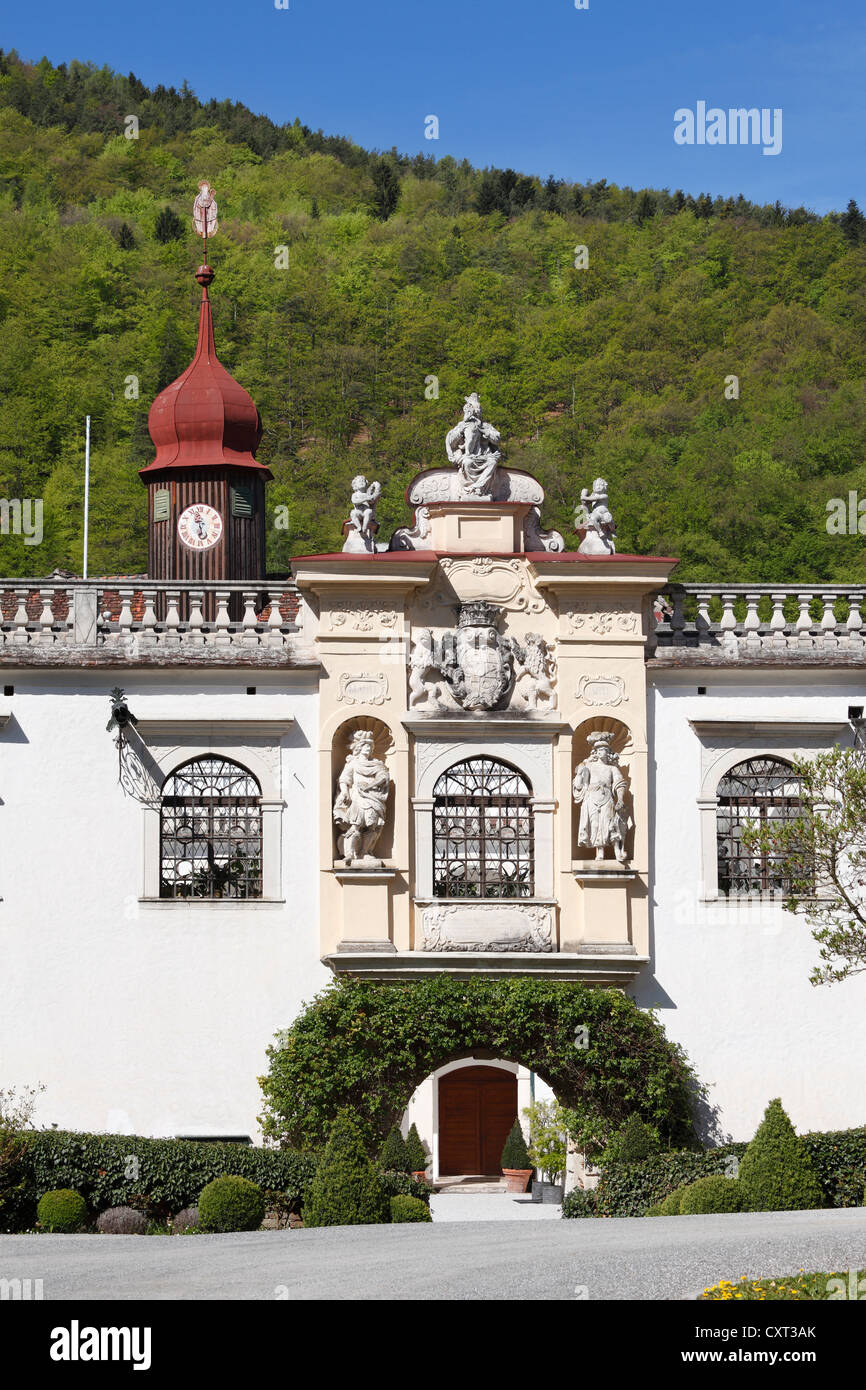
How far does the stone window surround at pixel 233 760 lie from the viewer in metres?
30.9

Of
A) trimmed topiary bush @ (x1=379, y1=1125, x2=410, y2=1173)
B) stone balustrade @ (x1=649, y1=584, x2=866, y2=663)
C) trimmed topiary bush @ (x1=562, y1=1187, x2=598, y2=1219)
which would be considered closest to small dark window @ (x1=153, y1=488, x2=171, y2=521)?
stone balustrade @ (x1=649, y1=584, x2=866, y2=663)

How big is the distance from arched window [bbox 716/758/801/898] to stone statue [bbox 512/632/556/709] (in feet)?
10.3

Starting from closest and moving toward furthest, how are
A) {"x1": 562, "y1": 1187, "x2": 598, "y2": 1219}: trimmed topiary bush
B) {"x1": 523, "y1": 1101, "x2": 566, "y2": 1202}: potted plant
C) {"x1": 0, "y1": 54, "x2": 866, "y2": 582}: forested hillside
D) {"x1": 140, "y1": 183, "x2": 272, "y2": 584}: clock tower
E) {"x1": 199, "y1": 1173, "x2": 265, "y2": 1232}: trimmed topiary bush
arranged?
{"x1": 199, "y1": 1173, "x2": 265, "y2": 1232}: trimmed topiary bush, {"x1": 562, "y1": 1187, "x2": 598, "y2": 1219}: trimmed topiary bush, {"x1": 523, "y1": 1101, "x2": 566, "y2": 1202}: potted plant, {"x1": 140, "y1": 183, "x2": 272, "y2": 584}: clock tower, {"x1": 0, "y1": 54, "x2": 866, "y2": 582}: forested hillside

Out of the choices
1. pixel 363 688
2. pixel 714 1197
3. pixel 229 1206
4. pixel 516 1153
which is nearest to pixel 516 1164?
pixel 516 1153

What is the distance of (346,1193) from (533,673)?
9.83 m

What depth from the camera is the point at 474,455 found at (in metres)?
32.1

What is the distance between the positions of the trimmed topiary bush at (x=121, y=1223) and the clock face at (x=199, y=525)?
20.6 metres

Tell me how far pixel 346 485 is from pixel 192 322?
16886 millimetres

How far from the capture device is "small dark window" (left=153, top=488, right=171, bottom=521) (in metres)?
45.0

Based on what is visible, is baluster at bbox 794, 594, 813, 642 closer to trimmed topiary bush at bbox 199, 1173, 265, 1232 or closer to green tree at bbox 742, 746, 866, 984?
green tree at bbox 742, 746, 866, 984

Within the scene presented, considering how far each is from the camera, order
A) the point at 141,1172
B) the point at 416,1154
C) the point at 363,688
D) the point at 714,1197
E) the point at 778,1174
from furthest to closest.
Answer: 1. the point at 416,1154
2. the point at 363,688
3. the point at 141,1172
4. the point at 778,1174
5. the point at 714,1197

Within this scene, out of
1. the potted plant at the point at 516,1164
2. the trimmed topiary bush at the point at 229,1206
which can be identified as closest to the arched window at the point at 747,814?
the trimmed topiary bush at the point at 229,1206

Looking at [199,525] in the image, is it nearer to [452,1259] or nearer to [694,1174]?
[694,1174]

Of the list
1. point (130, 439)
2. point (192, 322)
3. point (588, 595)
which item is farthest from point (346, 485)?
point (588, 595)
